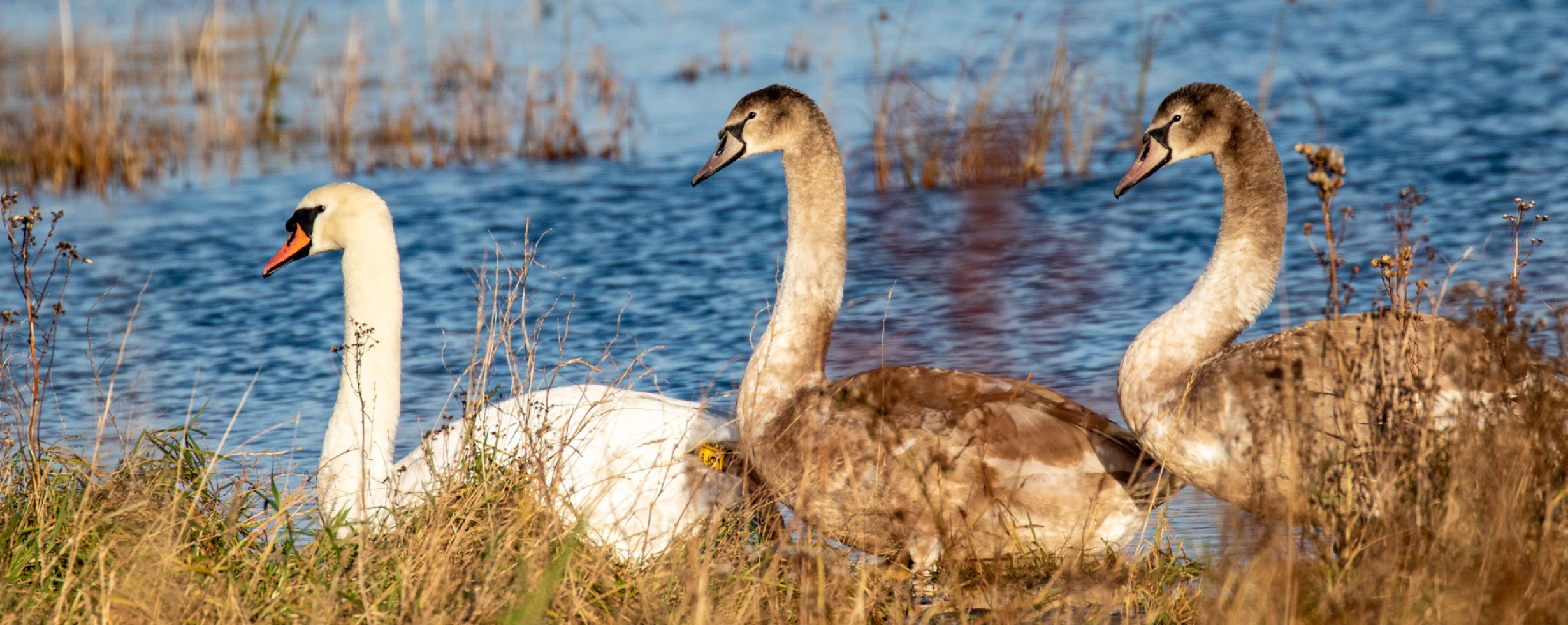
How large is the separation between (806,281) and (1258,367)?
5.36ft

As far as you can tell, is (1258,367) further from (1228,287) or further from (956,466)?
(956,466)

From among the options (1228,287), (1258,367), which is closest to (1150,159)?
(1228,287)

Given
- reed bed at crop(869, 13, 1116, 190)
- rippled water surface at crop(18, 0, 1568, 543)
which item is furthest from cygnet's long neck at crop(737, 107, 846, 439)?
reed bed at crop(869, 13, 1116, 190)

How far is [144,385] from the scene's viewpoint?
7.93 meters

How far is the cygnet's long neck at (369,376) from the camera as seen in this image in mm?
5238

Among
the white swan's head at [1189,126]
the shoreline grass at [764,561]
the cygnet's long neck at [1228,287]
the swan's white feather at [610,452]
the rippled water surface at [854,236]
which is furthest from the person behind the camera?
the rippled water surface at [854,236]

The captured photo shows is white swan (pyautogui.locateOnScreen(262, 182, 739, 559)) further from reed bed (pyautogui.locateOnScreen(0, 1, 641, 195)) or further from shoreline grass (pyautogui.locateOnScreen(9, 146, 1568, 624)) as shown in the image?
reed bed (pyautogui.locateOnScreen(0, 1, 641, 195))

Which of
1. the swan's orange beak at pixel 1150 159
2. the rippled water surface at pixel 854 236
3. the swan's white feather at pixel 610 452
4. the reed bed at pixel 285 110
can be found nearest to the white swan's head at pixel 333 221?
the rippled water surface at pixel 854 236

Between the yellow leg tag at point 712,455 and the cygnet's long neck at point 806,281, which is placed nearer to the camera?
the yellow leg tag at point 712,455

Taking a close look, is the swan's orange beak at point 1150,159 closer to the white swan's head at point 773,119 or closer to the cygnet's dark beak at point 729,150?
the white swan's head at point 773,119

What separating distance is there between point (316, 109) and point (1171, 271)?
9.56 meters

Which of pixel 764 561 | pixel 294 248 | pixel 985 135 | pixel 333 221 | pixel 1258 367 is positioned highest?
pixel 985 135

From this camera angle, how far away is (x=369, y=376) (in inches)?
223

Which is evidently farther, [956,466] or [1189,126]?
[1189,126]
